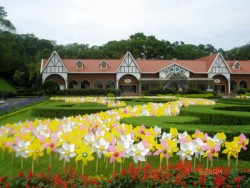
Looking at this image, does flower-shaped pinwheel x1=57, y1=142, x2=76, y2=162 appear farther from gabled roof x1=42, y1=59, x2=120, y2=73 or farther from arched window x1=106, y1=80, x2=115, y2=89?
arched window x1=106, y1=80, x2=115, y2=89

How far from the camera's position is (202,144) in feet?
13.7

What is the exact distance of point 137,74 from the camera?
41469 mm

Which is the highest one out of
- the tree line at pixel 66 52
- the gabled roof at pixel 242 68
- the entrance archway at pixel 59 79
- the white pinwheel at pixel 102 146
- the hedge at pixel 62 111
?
the tree line at pixel 66 52

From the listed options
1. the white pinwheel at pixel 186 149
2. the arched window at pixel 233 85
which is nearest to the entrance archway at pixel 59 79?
the arched window at pixel 233 85

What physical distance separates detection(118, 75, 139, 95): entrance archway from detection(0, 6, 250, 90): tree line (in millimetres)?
11017

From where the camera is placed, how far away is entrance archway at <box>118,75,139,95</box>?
4175 cm

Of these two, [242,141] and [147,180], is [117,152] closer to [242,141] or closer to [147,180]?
[147,180]

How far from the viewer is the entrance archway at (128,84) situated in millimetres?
41750

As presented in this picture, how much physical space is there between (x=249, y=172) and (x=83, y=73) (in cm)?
3829

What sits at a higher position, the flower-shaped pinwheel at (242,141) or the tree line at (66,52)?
the tree line at (66,52)

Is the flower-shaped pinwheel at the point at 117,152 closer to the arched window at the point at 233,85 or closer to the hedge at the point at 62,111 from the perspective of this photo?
the hedge at the point at 62,111

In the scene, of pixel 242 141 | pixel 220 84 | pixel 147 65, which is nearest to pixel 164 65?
pixel 147 65

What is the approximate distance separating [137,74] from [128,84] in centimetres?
176

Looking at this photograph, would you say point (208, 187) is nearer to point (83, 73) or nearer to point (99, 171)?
point (99, 171)
